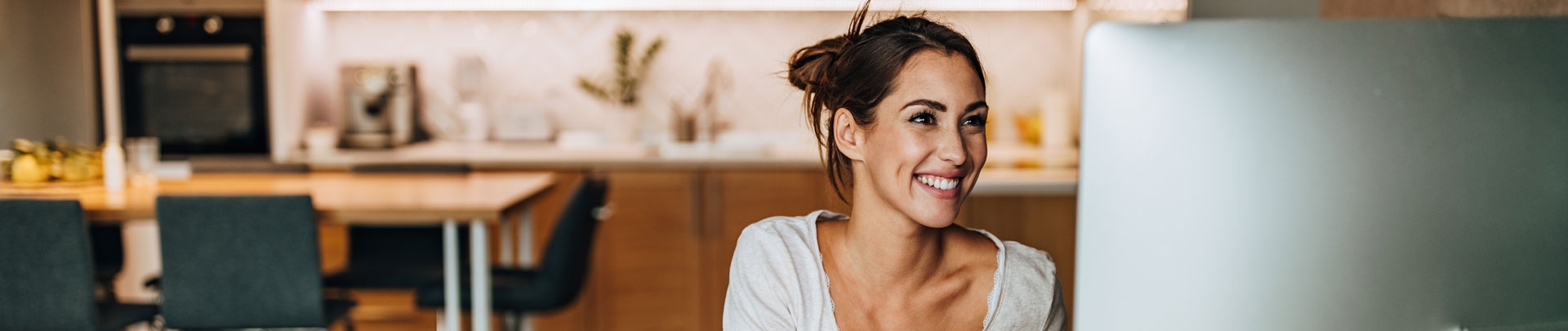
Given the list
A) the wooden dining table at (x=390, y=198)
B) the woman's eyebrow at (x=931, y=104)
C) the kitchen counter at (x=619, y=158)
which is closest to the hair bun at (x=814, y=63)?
the woman's eyebrow at (x=931, y=104)

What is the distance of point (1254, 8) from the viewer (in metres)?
1.56

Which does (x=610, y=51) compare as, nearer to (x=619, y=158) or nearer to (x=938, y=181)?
(x=619, y=158)

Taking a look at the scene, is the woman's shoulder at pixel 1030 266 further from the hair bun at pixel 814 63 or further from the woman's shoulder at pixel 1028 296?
the hair bun at pixel 814 63

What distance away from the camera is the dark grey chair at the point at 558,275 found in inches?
99.3

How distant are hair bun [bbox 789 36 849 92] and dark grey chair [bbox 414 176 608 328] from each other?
1477 millimetres

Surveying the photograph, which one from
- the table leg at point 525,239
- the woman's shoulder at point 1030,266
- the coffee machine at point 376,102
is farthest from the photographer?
the coffee machine at point 376,102

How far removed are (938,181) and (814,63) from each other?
0.21 m

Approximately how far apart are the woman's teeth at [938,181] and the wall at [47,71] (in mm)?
3559

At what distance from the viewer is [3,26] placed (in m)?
3.36

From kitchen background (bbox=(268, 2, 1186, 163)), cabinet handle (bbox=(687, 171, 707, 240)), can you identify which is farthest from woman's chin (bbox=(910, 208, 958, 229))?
kitchen background (bbox=(268, 2, 1186, 163))

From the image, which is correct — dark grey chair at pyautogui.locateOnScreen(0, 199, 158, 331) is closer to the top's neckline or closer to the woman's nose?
the top's neckline

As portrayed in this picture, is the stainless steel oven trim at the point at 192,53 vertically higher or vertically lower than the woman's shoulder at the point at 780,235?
higher

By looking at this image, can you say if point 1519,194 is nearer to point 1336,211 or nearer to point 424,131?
point 1336,211

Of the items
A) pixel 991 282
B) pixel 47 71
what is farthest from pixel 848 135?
pixel 47 71
